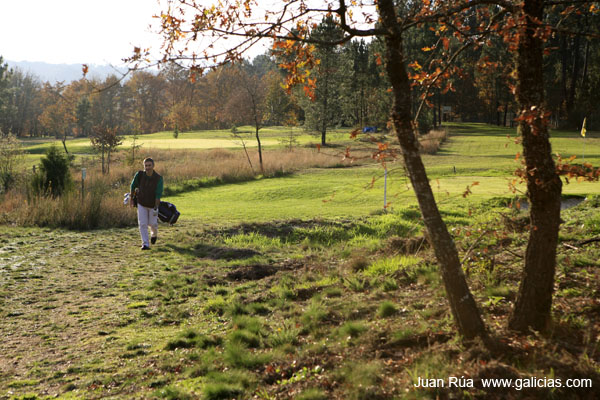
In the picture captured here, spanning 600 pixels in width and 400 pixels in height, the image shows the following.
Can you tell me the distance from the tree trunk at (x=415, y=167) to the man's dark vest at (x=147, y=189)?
807cm

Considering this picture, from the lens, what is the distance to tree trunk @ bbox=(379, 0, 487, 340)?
4.34 m

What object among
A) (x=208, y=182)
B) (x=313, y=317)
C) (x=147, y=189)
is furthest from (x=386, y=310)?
(x=208, y=182)

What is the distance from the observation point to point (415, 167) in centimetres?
435

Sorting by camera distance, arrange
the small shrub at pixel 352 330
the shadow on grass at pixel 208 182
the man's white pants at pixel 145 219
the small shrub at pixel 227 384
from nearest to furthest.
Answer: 1. the small shrub at pixel 227 384
2. the small shrub at pixel 352 330
3. the man's white pants at pixel 145 219
4. the shadow on grass at pixel 208 182

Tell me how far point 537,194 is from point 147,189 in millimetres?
8867

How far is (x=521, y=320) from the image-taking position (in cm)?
447

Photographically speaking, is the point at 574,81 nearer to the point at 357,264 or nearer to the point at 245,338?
the point at 357,264

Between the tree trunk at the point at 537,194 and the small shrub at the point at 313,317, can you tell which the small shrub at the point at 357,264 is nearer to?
the small shrub at the point at 313,317

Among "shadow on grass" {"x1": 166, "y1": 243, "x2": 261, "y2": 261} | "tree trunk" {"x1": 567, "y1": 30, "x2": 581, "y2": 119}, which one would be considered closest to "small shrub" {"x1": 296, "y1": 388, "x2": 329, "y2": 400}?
"shadow on grass" {"x1": 166, "y1": 243, "x2": 261, "y2": 261}

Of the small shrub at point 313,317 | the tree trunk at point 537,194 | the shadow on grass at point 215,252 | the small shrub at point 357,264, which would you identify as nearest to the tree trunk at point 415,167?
the tree trunk at point 537,194

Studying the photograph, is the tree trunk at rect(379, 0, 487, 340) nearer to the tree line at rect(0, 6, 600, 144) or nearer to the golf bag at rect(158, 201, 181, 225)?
the golf bag at rect(158, 201, 181, 225)

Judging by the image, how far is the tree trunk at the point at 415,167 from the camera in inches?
171

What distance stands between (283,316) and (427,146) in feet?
119

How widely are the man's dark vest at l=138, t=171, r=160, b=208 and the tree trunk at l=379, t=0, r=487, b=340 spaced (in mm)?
8075
